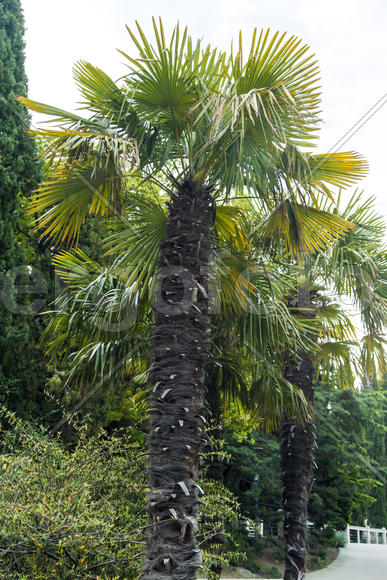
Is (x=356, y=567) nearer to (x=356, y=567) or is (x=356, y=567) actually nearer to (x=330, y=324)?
(x=356, y=567)

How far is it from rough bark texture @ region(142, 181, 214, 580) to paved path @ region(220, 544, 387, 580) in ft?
34.5

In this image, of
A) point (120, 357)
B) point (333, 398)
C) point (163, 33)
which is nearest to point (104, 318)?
point (120, 357)

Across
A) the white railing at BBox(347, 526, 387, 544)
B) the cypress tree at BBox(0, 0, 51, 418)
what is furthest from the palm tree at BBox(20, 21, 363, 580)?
the white railing at BBox(347, 526, 387, 544)

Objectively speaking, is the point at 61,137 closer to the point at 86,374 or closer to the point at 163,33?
the point at 163,33

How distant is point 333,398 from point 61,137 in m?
15.8

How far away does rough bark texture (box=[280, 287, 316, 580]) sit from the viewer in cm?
772

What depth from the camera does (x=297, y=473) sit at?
8.00m

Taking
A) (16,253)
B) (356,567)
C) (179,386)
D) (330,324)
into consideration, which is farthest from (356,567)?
(179,386)

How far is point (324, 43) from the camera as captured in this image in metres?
5.34

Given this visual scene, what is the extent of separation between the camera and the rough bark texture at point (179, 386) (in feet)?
13.5

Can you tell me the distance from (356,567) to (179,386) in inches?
542

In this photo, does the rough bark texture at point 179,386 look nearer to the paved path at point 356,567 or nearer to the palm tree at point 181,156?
the palm tree at point 181,156

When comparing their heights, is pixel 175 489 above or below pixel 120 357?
below

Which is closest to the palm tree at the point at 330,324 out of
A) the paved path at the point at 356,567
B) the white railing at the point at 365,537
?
the paved path at the point at 356,567
